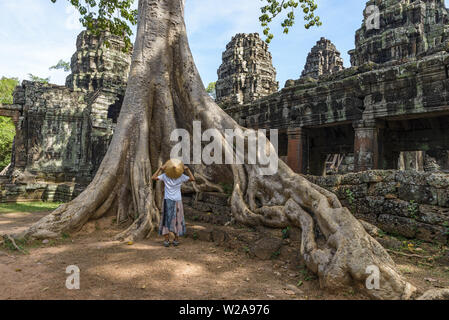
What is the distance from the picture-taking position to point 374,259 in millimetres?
2328

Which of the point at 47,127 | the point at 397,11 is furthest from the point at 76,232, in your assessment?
the point at 397,11

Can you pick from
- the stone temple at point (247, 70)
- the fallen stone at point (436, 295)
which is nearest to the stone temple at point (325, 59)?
the stone temple at point (247, 70)

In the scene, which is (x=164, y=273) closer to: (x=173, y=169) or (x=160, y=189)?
(x=173, y=169)

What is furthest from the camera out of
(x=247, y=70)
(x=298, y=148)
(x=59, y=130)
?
(x=247, y=70)

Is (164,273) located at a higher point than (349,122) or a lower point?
lower

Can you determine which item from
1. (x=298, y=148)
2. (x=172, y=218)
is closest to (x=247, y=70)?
(x=298, y=148)

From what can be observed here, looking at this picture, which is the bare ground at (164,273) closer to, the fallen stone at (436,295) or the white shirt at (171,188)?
the fallen stone at (436,295)

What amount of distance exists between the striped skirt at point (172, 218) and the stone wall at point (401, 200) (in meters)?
2.50

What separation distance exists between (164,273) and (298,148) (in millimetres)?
6353

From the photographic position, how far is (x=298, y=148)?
8.27 meters

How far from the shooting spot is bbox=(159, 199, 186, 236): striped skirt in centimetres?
386

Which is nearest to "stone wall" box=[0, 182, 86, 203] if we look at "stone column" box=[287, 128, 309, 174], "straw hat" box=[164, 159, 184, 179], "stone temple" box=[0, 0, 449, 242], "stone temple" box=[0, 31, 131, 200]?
"stone temple" box=[0, 0, 449, 242]

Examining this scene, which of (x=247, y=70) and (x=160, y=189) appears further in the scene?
(x=247, y=70)
